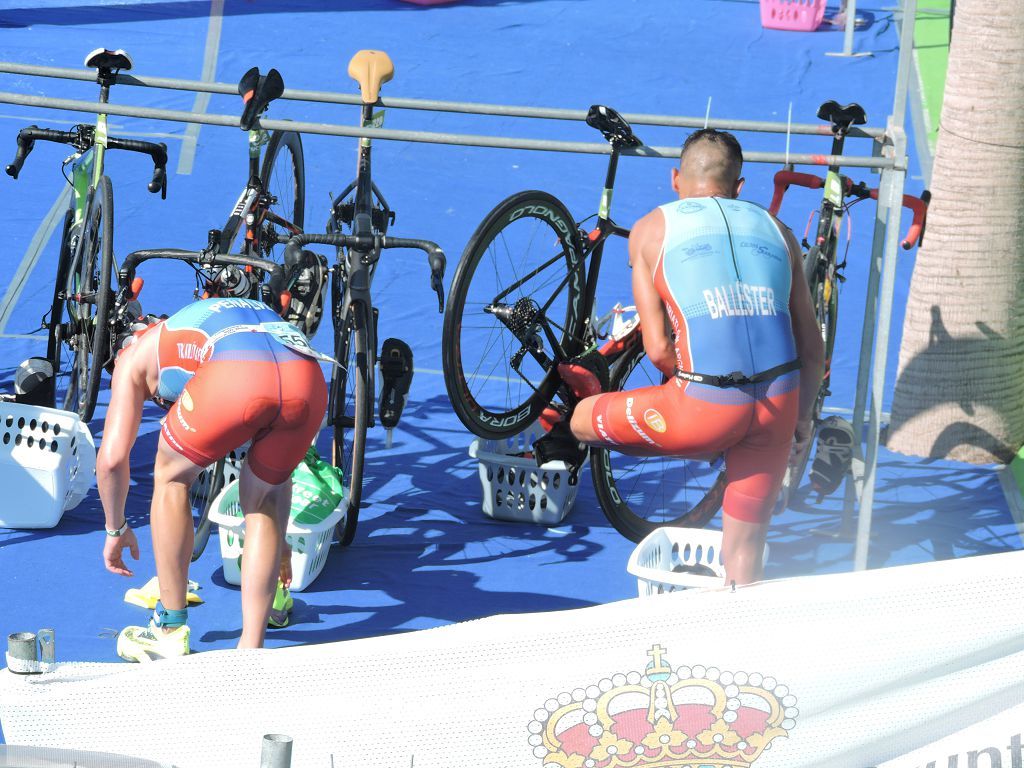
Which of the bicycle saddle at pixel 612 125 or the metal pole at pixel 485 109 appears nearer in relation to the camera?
the bicycle saddle at pixel 612 125

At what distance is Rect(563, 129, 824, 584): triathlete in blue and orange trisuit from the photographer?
15.0 feet

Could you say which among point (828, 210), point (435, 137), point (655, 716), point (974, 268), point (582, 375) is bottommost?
point (655, 716)

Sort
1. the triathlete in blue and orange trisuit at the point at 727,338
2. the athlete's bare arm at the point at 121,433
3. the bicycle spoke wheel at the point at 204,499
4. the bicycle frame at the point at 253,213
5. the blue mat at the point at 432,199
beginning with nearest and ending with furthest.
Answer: the athlete's bare arm at the point at 121,433
the triathlete in blue and orange trisuit at the point at 727,338
the blue mat at the point at 432,199
the bicycle spoke wheel at the point at 204,499
the bicycle frame at the point at 253,213

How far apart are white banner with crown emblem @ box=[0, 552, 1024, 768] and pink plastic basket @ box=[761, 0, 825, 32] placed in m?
13.1

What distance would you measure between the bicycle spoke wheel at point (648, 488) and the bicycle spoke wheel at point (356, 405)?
0.95m

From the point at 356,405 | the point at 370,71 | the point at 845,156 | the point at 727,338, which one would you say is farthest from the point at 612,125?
the point at 356,405

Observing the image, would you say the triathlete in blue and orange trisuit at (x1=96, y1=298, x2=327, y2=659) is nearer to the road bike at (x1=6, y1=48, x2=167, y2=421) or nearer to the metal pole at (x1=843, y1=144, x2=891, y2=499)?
the road bike at (x1=6, y1=48, x2=167, y2=421)

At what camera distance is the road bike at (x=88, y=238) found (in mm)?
5879

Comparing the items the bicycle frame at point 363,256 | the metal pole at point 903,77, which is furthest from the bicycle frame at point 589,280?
the metal pole at point 903,77

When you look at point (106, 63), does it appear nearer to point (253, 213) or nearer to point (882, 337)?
point (253, 213)

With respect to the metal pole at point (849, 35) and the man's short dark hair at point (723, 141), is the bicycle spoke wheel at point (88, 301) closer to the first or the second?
the man's short dark hair at point (723, 141)

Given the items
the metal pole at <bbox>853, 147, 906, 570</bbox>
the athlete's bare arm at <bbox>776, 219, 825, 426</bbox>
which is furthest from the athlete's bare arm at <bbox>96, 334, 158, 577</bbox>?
the metal pole at <bbox>853, 147, 906, 570</bbox>

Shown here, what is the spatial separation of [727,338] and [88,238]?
316 cm

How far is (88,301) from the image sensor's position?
602cm
